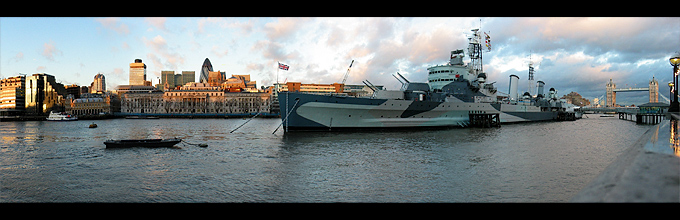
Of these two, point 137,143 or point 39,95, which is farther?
point 39,95

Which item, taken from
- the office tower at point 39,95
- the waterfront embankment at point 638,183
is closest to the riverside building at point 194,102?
the office tower at point 39,95

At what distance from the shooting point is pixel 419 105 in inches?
1273

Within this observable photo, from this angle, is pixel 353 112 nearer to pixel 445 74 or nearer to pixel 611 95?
pixel 445 74

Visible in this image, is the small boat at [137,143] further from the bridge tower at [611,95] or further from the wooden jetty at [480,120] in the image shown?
the bridge tower at [611,95]

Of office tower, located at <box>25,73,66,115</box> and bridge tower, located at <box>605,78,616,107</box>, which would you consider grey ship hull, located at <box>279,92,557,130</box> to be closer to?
office tower, located at <box>25,73,66,115</box>

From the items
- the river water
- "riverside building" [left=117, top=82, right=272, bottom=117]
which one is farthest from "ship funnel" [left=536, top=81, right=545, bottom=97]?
"riverside building" [left=117, top=82, right=272, bottom=117]

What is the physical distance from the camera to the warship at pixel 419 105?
2920cm

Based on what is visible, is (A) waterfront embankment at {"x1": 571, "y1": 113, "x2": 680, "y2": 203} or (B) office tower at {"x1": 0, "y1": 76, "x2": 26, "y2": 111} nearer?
(A) waterfront embankment at {"x1": 571, "y1": 113, "x2": 680, "y2": 203}

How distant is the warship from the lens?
2920 centimetres

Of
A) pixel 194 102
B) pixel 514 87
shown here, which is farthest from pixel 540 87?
pixel 194 102

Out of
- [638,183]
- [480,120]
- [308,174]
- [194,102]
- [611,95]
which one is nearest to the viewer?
[638,183]

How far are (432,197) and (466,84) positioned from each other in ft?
110

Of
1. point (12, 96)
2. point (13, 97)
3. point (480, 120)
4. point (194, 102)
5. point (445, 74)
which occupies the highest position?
point (445, 74)
